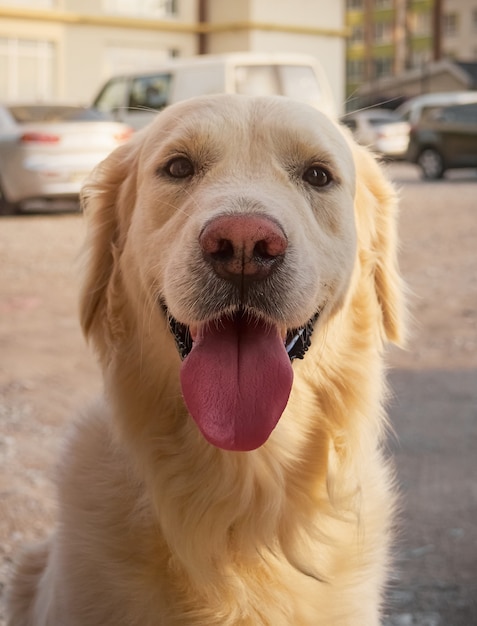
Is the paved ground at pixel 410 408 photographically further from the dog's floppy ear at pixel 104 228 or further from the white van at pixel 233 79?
the white van at pixel 233 79

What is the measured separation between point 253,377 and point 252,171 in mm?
585

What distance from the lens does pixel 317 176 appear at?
263 cm

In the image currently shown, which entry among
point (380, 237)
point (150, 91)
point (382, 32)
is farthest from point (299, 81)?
point (382, 32)

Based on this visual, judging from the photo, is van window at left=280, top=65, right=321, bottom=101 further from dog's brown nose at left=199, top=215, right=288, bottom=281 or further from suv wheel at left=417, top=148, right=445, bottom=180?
dog's brown nose at left=199, top=215, right=288, bottom=281

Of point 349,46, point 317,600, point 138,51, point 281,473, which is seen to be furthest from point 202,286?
point 349,46

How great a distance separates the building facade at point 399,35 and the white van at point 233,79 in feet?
177

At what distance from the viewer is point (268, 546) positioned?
243 centimetres

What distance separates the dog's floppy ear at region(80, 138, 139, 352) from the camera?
9.23 feet

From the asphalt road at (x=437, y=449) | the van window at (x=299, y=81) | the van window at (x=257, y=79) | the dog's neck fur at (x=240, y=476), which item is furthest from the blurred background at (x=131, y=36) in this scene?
the dog's neck fur at (x=240, y=476)

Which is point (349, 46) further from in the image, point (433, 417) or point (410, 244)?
point (433, 417)

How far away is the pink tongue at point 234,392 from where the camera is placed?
2.27 metres

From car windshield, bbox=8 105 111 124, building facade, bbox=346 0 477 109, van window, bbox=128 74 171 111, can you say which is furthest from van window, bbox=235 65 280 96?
building facade, bbox=346 0 477 109

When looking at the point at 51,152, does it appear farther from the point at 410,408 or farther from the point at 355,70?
the point at 355,70

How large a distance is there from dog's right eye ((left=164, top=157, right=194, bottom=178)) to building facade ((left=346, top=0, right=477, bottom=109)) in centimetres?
6772
